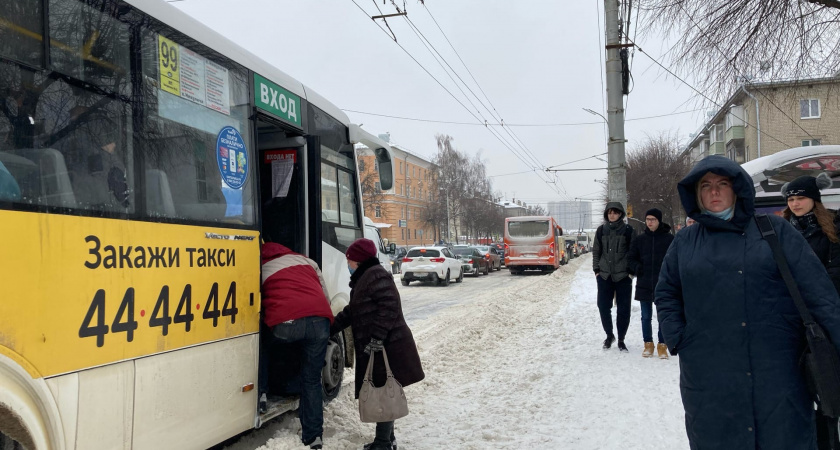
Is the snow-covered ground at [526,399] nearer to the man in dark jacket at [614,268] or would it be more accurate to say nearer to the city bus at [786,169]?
the man in dark jacket at [614,268]

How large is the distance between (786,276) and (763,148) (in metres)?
43.3

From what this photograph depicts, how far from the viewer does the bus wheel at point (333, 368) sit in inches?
208

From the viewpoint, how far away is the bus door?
199 inches

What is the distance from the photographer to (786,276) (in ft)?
8.07

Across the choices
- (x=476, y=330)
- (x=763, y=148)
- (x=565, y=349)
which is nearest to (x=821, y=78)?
(x=565, y=349)

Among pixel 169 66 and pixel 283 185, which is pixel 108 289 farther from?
pixel 283 185

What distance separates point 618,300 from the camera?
282 inches

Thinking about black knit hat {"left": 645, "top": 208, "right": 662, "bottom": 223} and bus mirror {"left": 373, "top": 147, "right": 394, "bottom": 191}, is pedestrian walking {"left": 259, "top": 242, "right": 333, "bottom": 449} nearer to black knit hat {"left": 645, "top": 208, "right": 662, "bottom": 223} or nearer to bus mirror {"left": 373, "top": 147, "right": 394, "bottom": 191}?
bus mirror {"left": 373, "top": 147, "right": 394, "bottom": 191}

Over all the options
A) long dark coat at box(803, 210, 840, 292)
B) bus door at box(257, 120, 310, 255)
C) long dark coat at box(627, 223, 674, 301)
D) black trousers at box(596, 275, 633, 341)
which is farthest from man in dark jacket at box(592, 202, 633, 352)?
bus door at box(257, 120, 310, 255)

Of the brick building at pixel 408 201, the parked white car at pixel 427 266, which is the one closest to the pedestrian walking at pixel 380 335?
the parked white car at pixel 427 266

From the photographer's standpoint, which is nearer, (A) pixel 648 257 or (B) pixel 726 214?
(B) pixel 726 214

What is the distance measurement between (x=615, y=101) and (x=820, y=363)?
9956 millimetres

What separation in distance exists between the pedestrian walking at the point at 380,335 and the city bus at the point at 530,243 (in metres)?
25.1

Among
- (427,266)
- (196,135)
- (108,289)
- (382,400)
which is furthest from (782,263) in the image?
(427,266)
